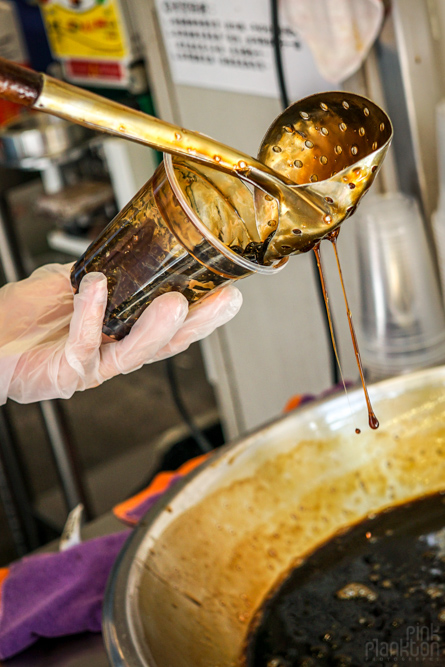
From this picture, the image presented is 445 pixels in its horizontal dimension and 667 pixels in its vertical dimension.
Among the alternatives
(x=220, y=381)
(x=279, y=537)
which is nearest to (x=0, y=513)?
(x=220, y=381)

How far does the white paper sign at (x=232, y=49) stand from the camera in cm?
146

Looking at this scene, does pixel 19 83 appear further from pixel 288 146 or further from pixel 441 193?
pixel 441 193

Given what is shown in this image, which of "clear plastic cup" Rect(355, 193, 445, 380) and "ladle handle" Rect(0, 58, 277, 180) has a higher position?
"ladle handle" Rect(0, 58, 277, 180)

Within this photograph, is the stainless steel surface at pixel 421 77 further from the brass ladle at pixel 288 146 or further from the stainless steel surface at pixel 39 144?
the stainless steel surface at pixel 39 144

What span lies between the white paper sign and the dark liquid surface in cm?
86

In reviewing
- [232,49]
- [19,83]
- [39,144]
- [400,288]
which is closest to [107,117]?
[19,83]

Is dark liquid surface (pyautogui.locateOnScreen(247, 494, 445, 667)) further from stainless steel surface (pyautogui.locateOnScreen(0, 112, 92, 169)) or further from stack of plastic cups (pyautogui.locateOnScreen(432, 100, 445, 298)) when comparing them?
stainless steel surface (pyautogui.locateOnScreen(0, 112, 92, 169))

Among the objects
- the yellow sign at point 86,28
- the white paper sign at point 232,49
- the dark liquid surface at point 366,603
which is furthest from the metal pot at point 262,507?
the yellow sign at point 86,28

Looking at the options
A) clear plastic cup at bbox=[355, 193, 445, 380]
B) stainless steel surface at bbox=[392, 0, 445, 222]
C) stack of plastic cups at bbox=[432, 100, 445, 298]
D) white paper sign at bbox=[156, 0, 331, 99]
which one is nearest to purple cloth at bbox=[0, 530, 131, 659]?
clear plastic cup at bbox=[355, 193, 445, 380]

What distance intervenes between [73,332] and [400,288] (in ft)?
2.12

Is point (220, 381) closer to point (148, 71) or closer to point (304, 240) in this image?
point (148, 71)

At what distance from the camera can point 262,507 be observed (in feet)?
3.40

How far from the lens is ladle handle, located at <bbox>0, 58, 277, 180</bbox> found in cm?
59

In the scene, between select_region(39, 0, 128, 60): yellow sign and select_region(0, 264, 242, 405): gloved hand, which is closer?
select_region(0, 264, 242, 405): gloved hand
